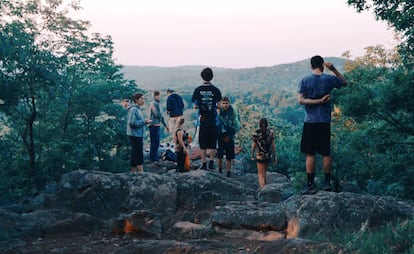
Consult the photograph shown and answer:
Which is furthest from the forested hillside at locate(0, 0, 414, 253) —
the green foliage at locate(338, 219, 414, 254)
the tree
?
the green foliage at locate(338, 219, 414, 254)

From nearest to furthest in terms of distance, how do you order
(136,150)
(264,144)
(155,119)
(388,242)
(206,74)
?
(388,242) < (206,74) < (264,144) < (136,150) < (155,119)

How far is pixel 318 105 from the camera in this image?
20.7ft

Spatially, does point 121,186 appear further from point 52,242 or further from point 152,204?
point 52,242

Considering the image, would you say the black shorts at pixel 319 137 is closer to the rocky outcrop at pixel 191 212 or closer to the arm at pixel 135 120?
the rocky outcrop at pixel 191 212

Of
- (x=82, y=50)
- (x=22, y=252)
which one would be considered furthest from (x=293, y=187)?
(x=82, y=50)

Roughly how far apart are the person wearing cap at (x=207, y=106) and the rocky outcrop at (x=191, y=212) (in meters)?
0.66

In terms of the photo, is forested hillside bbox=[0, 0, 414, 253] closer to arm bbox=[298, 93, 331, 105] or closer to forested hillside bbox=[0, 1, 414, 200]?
forested hillside bbox=[0, 1, 414, 200]

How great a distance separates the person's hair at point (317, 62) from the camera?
627cm

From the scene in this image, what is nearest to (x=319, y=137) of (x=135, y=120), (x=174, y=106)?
(x=135, y=120)

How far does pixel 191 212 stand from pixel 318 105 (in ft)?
10.1

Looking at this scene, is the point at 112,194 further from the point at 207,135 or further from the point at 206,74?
the point at 206,74

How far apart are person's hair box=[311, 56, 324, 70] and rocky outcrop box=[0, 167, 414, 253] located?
166 cm

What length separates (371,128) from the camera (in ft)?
29.7

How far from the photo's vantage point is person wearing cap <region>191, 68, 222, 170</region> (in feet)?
28.8
